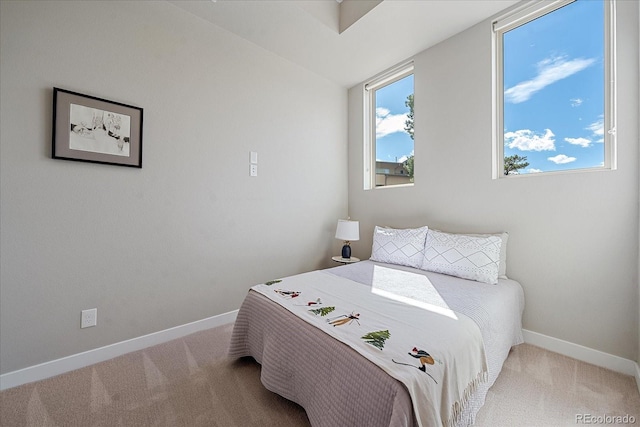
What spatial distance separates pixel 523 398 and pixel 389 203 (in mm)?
2055

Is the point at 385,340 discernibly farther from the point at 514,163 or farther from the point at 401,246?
the point at 514,163

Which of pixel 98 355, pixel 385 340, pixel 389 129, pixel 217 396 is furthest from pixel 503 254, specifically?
pixel 98 355

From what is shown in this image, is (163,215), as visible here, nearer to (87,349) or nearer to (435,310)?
(87,349)

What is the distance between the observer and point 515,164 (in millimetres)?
2242

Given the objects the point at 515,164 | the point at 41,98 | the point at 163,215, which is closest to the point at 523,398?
the point at 515,164

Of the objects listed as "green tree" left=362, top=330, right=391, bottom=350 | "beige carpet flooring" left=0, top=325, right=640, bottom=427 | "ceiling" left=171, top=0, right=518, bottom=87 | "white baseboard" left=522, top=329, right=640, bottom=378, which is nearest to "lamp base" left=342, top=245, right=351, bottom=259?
"beige carpet flooring" left=0, top=325, right=640, bottom=427

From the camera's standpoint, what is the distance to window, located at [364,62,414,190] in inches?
120

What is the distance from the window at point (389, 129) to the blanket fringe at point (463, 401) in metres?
2.13

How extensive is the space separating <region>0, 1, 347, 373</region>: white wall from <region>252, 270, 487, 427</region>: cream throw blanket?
3.27 feet

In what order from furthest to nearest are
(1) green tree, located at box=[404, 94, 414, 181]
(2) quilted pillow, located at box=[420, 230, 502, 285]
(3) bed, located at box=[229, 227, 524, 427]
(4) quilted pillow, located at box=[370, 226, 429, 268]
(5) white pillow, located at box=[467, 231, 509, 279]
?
(1) green tree, located at box=[404, 94, 414, 181]
(4) quilted pillow, located at box=[370, 226, 429, 268]
(5) white pillow, located at box=[467, 231, 509, 279]
(2) quilted pillow, located at box=[420, 230, 502, 285]
(3) bed, located at box=[229, 227, 524, 427]

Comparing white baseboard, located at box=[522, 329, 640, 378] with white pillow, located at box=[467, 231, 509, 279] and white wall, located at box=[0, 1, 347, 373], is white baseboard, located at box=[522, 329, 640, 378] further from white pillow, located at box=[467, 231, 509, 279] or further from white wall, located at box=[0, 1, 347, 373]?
white wall, located at box=[0, 1, 347, 373]

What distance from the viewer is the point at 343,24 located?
245cm

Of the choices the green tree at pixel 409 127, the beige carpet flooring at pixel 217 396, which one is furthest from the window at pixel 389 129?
the beige carpet flooring at pixel 217 396

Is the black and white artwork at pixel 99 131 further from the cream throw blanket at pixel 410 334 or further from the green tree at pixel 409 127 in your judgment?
the green tree at pixel 409 127
